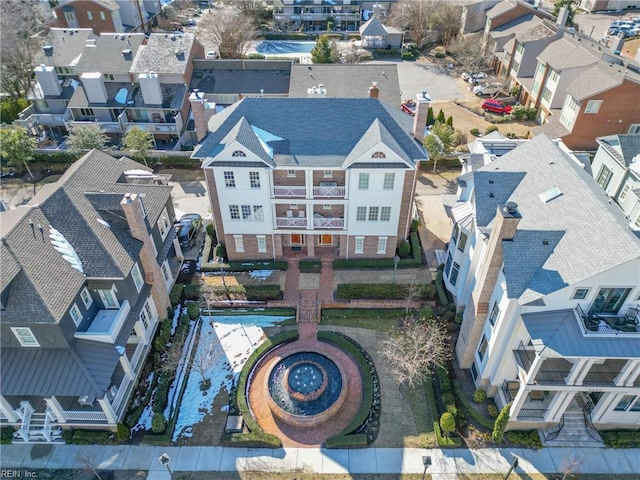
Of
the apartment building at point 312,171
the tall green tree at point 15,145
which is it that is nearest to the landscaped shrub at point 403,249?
the apartment building at point 312,171

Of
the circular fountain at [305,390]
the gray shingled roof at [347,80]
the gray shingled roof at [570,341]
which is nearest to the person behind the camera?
the gray shingled roof at [570,341]

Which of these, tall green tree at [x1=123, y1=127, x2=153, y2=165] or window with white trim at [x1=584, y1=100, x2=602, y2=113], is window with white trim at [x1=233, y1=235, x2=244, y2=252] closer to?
tall green tree at [x1=123, y1=127, x2=153, y2=165]

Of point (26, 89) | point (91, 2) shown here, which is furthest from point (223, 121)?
point (91, 2)

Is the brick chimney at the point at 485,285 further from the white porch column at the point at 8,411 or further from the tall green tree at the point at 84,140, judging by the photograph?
the tall green tree at the point at 84,140

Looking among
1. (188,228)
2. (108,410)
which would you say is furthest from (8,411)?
(188,228)

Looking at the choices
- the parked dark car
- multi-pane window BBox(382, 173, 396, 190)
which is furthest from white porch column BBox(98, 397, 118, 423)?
multi-pane window BBox(382, 173, 396, 190)

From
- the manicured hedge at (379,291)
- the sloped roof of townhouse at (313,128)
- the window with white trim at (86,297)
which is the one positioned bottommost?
the manicured hedge at (379,291)

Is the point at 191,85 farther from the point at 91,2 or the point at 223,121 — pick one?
the point at 91,2
